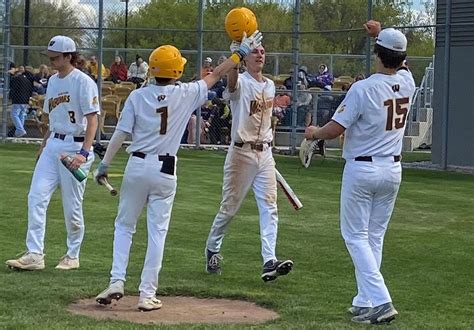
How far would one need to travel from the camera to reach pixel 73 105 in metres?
9.55

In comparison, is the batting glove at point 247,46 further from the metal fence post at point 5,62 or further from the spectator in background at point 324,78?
the spectator in background at point 324,78

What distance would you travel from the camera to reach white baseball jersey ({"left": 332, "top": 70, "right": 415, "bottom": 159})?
25.0 ft

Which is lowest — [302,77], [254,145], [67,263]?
[67,263]

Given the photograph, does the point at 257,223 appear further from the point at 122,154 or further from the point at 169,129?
the point at 122,154

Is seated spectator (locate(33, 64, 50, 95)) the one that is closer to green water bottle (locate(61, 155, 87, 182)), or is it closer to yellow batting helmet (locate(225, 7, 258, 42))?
green water bottle (locate(61, 155, 87, 182))

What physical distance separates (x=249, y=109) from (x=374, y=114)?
2.00m

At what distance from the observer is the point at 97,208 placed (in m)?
14.0

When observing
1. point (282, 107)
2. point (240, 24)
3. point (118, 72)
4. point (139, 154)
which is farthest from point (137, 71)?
point (139, 154)

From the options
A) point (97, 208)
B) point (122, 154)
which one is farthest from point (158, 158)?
point (122, 154)

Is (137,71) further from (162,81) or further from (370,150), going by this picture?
(370,150)

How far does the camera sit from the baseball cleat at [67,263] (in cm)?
952

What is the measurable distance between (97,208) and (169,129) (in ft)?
20.7

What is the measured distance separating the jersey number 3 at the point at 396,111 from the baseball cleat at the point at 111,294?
2381 mm

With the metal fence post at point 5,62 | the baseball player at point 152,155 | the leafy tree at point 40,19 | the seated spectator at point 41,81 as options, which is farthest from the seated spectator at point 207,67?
the baseball player at point 152,155
